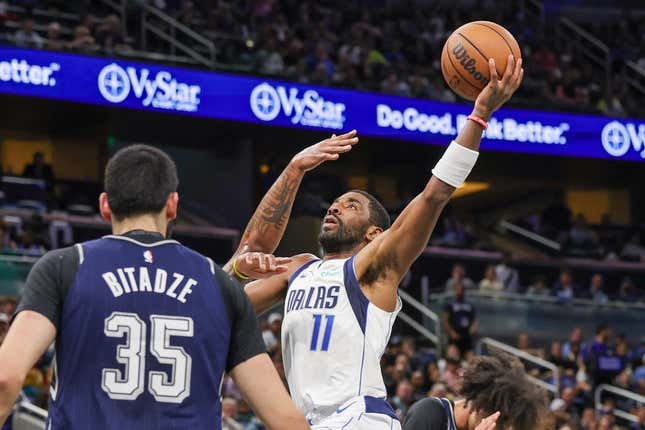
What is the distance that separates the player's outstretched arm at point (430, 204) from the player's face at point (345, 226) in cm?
35

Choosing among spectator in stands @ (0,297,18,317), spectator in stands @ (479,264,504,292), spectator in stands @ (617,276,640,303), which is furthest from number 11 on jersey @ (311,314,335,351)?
spectator in stands @ (617,276,640,303)

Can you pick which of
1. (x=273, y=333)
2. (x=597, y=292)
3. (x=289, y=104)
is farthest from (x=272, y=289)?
(x=289, y=104)

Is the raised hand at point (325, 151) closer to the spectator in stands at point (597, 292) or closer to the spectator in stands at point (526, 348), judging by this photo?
the spectator in stands at point (526, 348)

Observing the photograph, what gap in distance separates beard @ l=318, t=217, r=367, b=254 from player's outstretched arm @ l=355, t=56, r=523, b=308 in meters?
0.35

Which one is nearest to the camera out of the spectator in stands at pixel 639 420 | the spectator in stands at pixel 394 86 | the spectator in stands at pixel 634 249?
the spectator in stands at pixel 639 420

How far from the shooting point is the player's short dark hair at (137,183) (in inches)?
150

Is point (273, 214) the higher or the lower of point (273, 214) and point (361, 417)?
the higher

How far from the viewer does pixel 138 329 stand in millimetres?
3717

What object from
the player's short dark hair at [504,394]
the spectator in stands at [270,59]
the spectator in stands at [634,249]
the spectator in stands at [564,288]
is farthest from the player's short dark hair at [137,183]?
the spectator in stands at [634,249]

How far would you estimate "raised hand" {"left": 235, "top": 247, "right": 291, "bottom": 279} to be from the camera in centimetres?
539

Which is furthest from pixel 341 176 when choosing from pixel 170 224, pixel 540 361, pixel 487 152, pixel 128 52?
pixel 170 224

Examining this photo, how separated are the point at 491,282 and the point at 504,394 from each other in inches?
614

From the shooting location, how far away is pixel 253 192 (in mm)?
25531

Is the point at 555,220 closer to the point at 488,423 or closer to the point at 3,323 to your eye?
the point at 3,323
